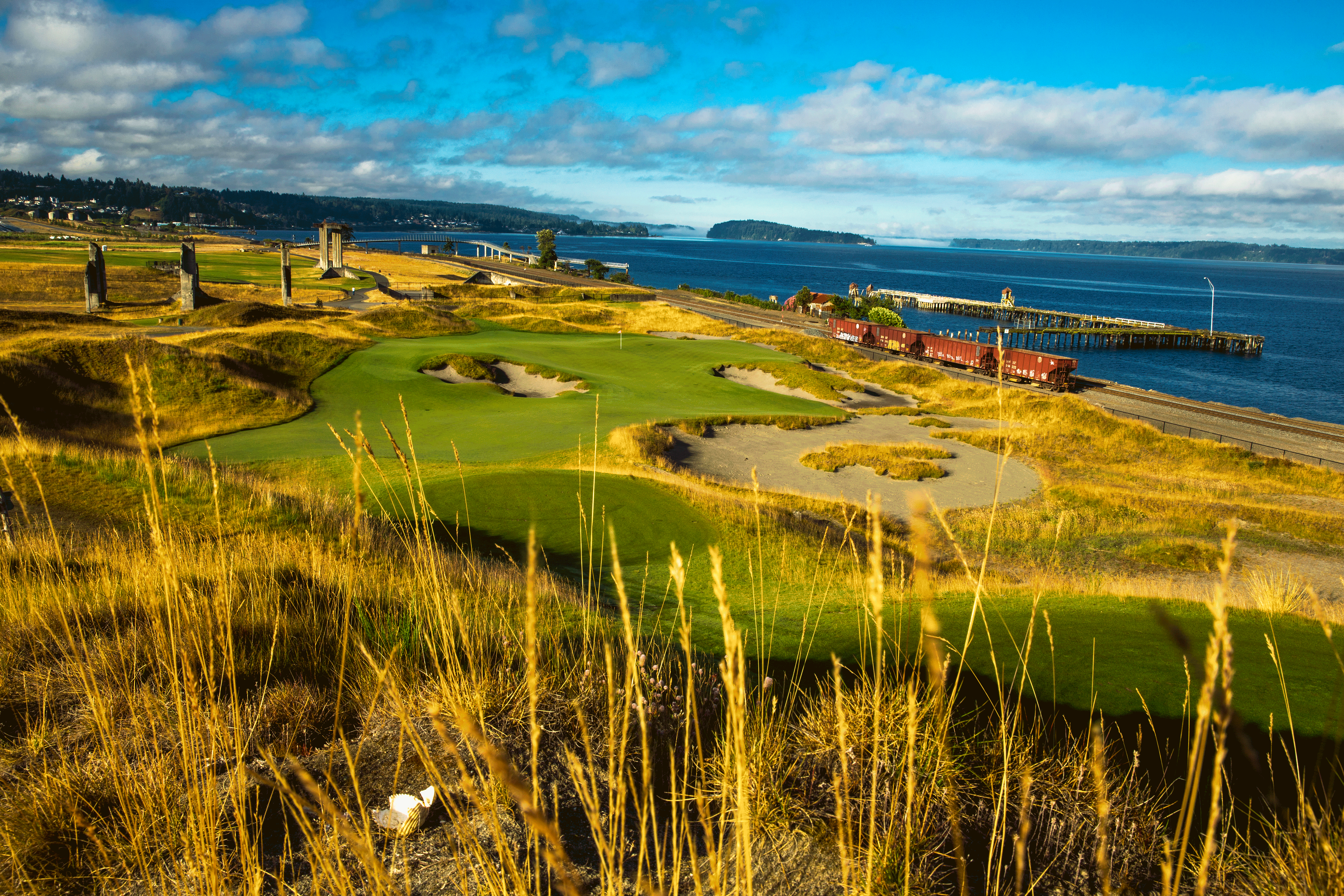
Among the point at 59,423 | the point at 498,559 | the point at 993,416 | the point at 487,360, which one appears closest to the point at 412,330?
the point at 487,360

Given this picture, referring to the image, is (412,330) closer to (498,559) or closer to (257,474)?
(257,474)

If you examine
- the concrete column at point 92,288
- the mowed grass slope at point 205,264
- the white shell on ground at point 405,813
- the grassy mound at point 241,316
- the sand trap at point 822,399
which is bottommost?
the sand trap at point 822,399

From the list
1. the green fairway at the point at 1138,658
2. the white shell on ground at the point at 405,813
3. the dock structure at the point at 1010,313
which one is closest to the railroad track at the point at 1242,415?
the green fairway at the point at 1138,658

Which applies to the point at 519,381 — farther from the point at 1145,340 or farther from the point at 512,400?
the point at 1145,340

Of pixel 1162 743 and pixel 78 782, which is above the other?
pixel 78 782

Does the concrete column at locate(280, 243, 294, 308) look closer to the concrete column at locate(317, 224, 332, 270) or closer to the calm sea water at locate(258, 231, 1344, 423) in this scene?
the concrete column at locate(317, 224, 332, 270)

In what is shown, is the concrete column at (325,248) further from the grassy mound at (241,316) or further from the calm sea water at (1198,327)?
the calm sea water at (1198,327)

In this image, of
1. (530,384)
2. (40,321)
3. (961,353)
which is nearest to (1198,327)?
(961,353)
